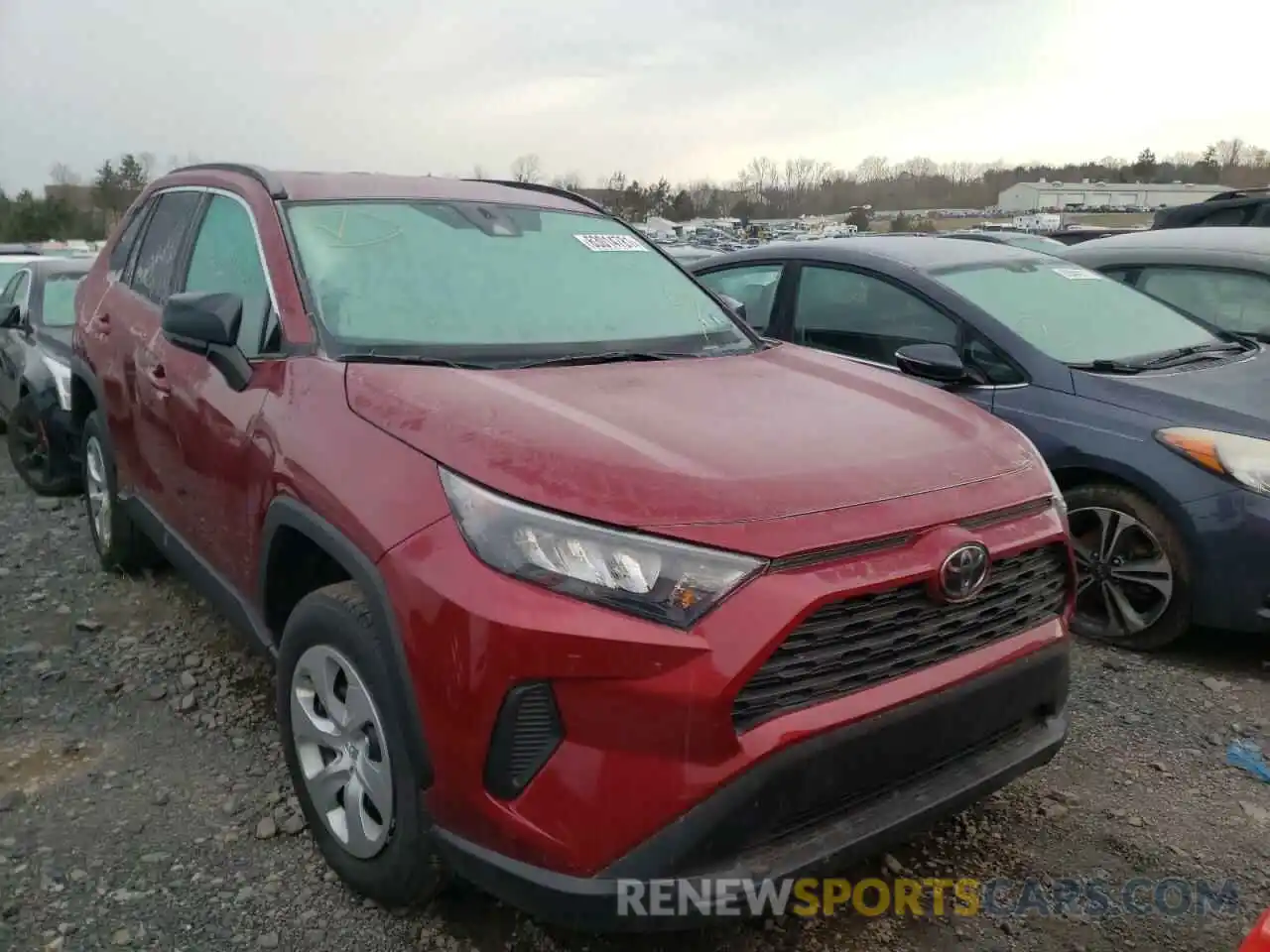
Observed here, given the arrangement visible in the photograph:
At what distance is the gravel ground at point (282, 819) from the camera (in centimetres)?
232

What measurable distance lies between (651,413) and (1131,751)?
205 centimetres

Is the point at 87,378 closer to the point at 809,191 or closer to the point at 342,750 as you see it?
the point at 342,750

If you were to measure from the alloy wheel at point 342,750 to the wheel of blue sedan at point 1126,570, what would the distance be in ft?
8.60

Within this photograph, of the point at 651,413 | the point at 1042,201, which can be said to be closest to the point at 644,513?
the point at 651,413

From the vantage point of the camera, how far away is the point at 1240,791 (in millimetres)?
2984

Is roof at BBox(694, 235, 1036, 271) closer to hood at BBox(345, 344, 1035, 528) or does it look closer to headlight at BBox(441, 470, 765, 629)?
hood at BBox(345, 344, 1035, 528)

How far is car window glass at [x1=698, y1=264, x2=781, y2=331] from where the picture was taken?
5188 millimetres

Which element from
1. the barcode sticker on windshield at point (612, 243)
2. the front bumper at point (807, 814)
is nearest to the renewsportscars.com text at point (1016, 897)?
the front bumper at point (807, 814)

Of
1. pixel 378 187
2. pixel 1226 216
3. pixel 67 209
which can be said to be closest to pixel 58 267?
pixel 378 187

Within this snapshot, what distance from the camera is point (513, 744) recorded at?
1854mm

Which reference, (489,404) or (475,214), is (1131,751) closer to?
(489,404)

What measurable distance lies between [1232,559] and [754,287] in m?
2.70

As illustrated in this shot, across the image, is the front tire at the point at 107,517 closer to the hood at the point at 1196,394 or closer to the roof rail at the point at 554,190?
the roof rail at the point at 554,190

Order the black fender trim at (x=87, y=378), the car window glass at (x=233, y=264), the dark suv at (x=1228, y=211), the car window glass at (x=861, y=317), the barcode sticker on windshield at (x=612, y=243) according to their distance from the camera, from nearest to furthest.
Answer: the car window glass at (x=233, y=264), the barcode sticker on windshield at (x=612, y=243), the black fender trim at (x=87, y=378), the car window glass at (x=861, y=317), the dark suv at (x=1228, y=211)
